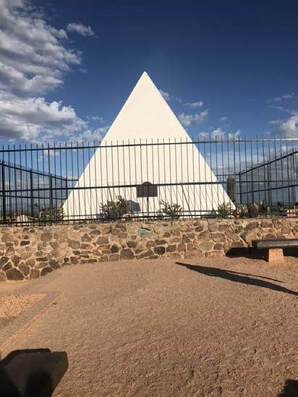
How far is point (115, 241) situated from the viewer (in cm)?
833

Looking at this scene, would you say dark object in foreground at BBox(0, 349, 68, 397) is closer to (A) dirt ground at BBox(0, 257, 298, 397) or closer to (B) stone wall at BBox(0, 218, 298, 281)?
(A) dirt ground at BBox(0, 257, 298, 397)

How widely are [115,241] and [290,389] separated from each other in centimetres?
613

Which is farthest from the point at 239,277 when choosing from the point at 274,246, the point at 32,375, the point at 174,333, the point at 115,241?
the point at 32,375

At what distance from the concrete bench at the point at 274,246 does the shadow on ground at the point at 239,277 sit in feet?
3.07

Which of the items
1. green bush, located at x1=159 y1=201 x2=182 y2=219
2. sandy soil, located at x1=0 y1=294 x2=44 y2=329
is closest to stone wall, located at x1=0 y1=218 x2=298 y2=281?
green bush, located at x1=159 y1=201 x2=182 y2=219

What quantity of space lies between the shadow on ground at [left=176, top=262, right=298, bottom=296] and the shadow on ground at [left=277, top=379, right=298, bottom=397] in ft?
8.64

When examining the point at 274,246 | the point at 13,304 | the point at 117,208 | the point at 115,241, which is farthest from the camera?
the point at 117,208

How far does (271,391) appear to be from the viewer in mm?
2467

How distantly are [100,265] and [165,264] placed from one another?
1.48 meters

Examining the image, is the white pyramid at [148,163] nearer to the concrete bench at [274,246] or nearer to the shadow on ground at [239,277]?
the concrete bench at [274,246]

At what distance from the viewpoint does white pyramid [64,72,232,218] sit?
13680 mm

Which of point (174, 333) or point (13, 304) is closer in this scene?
point (174, 333)

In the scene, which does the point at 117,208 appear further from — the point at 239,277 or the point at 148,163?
the point at 239,277

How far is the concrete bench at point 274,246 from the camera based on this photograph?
22.9 ft
